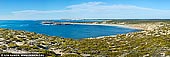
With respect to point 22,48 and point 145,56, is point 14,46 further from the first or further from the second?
point 145,56

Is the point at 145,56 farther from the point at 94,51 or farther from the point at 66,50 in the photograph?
the point at 66,50

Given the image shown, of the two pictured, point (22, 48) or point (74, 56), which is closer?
point (74, 56)

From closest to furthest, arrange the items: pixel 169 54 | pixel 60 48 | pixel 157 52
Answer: pixel 169 54 < pixel 157 52 < pixel 60 48

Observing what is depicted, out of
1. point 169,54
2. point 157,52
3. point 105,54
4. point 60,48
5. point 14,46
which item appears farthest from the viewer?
point 60,48

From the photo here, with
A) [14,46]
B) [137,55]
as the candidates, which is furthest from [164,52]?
[14,46]

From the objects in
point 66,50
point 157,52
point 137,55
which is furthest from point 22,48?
point 157,52

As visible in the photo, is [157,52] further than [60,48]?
No

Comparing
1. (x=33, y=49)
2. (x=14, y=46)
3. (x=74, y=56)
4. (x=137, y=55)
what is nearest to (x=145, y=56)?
(x=137, y=55)

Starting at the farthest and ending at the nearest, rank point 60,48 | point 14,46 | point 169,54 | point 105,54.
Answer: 1. point 60,48
2. point 14,46
3. point 105,54
4. point 169,54

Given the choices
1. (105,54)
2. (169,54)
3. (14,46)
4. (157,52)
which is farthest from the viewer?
(14,46)
